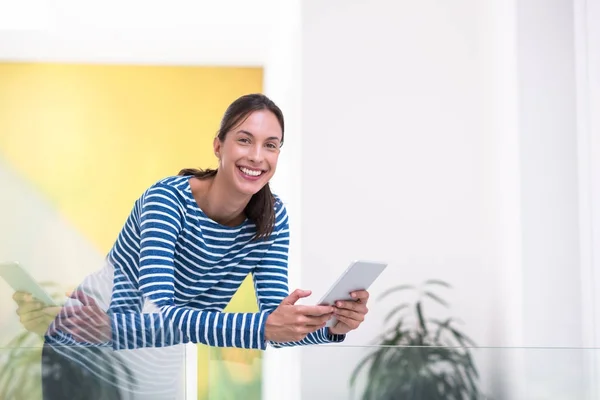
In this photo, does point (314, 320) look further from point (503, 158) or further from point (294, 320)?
point (503, 158)

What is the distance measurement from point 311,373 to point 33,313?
17.4 inches

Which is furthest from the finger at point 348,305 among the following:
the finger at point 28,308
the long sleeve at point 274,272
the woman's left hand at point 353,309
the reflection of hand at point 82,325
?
the finger at point 28,308

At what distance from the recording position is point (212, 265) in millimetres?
1463

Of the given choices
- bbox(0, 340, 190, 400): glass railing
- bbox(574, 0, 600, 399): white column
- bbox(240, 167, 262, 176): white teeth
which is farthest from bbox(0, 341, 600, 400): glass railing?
bbox(574, 0, 600, 399): white column

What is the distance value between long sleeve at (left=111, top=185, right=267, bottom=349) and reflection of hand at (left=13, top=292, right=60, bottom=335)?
10 centimetres

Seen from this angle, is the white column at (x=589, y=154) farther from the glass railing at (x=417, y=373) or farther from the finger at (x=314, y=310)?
the finger at (x=314, y=310)

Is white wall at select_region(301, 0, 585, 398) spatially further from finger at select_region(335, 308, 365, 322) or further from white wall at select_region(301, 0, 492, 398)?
finger at select_region(335, 308, 365, 322)

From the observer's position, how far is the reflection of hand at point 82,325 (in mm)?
1158

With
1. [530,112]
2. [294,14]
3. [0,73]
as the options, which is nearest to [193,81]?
[0,73]

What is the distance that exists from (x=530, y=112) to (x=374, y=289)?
90cm

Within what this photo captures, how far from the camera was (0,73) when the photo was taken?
490 centimetres

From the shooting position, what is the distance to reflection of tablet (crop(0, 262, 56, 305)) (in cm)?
119

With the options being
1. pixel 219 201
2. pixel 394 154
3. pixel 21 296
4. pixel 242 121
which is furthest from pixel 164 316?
pixel 394 154

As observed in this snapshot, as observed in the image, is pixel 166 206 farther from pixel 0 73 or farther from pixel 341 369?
pixel 0 73
